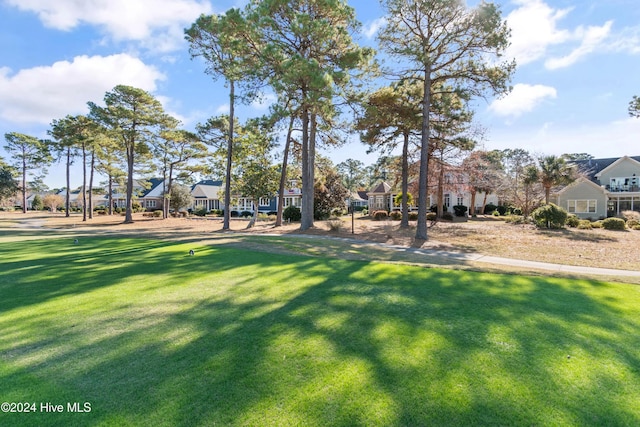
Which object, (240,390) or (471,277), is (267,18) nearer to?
(471,277)

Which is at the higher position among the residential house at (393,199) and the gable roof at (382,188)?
the gable roof at (382,188)

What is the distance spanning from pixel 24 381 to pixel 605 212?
43.8m

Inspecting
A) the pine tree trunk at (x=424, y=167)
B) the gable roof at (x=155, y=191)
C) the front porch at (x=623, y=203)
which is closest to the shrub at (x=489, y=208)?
the front porch at (x=623, y=203)

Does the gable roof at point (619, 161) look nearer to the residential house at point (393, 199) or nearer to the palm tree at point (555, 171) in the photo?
the residential house at point (393, 199)

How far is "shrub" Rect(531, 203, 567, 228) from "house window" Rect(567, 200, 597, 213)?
1740 centimetres

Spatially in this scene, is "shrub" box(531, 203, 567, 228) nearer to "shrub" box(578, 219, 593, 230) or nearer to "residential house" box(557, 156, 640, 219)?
"shrub" box(578, 219, 593, 230)

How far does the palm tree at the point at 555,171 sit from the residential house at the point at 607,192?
308 inches

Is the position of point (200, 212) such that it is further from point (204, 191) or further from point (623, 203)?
point (623, 203)

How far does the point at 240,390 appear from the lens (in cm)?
296

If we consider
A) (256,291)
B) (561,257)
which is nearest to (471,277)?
(256,291)

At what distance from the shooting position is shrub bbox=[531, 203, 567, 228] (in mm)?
20656

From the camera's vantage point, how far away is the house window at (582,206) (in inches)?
1310

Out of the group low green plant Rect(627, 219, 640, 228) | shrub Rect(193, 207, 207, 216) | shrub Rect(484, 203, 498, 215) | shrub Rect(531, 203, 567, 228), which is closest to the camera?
shrub Rect(531, 203, 567, 228)

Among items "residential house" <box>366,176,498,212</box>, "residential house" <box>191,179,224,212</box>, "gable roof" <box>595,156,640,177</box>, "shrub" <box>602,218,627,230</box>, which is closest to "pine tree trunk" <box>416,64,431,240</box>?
"shrub" <box>602,218,627,230</box>
